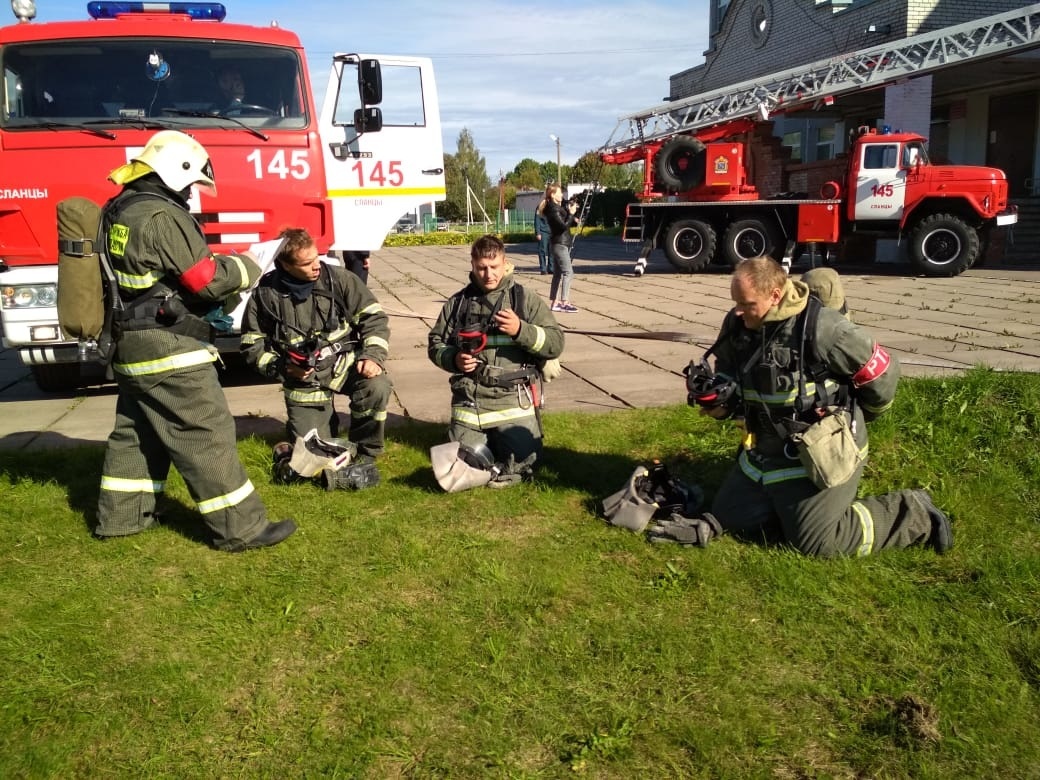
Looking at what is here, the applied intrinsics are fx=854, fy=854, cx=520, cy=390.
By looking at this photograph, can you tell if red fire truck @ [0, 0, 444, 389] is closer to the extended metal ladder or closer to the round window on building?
the extended metal ladder

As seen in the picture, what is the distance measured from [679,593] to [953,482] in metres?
1.89

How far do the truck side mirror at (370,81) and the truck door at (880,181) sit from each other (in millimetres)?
A: 10283

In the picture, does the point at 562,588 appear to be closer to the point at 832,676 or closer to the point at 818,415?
the point at 832,676

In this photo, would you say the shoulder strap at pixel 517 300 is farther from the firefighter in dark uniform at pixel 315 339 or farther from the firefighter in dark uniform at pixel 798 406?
the firefighter in dark uniform at pixel 798 406

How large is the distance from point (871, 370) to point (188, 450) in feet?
9.41

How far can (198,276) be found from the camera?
11.8 ft

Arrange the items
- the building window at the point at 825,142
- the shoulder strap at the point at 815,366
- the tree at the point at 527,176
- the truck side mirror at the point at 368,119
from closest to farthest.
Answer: the shoulder strap at the point at 815,366 < the truck side mirror at the point at 368,119 < the building window at the point at 825,142 < the tree at the point at 527,176

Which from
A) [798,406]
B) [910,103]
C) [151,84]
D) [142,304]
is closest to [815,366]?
[798,406]

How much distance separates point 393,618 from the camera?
124 inches

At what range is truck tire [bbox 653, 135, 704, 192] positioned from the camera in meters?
16.6

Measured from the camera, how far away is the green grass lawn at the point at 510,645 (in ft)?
7.93

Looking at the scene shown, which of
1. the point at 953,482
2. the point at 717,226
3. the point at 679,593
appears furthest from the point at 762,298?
the point at 717,226

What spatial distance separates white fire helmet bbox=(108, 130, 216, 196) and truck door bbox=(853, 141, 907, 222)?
13.1 meters

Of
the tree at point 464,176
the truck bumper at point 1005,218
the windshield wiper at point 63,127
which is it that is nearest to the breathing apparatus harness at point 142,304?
the windshield wiper at point 63,127
